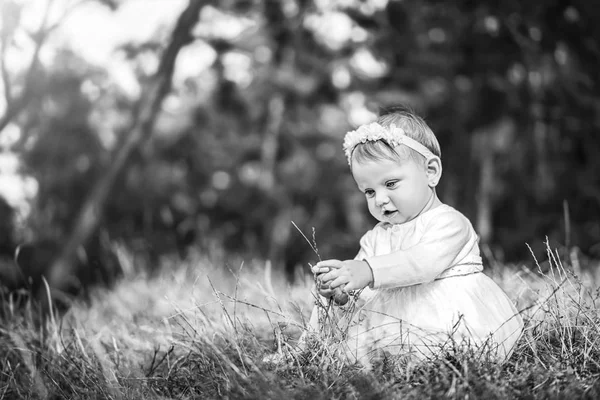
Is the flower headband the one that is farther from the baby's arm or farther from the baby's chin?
the baby's arm

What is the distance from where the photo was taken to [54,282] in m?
4.58

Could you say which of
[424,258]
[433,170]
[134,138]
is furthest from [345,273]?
[134,138]

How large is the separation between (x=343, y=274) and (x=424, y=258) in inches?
10.2

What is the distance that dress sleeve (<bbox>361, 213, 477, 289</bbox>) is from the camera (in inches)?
77.1

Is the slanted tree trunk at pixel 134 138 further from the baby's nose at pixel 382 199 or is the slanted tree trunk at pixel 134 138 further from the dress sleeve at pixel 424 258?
the dress sleeve at pixel 424 258

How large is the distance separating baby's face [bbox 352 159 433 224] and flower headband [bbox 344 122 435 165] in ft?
0.17

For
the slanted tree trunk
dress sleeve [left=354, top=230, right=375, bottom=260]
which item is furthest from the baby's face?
the slanted tree trunk

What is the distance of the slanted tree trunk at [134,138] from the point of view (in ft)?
14.7

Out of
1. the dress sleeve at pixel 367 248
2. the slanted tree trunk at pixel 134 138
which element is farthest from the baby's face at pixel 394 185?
the slanted tree trunk at pixel 134 138

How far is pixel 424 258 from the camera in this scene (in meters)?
1.98

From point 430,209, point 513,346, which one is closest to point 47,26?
point 430,209

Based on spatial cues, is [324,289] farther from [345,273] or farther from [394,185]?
[394,185]

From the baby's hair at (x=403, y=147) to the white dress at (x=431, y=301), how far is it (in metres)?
0.20

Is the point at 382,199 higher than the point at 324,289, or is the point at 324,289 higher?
the point at 382,199
